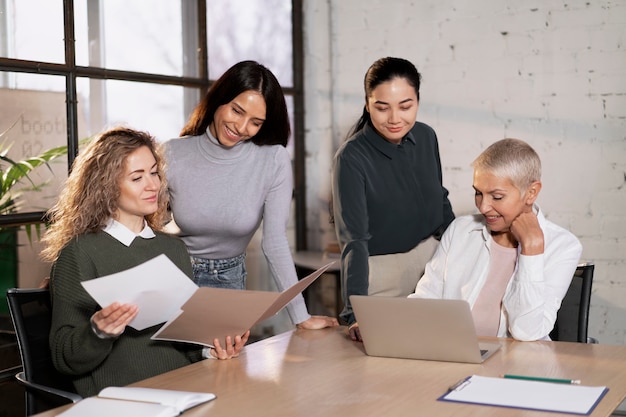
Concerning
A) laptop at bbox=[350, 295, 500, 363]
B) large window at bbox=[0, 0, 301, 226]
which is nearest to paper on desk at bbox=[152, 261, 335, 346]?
laptop at bbox=[350, 295, 500, 363]

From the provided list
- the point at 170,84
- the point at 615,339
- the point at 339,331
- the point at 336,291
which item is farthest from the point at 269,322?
the point at 339,331

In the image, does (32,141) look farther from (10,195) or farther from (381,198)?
(381,198)

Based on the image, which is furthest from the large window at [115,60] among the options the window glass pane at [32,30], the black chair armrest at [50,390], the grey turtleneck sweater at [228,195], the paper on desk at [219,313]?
the paper on desk at [219,313]

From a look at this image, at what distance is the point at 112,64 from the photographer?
3.29 metres

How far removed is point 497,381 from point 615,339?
208cm

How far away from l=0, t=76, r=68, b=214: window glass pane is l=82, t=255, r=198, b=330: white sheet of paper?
1124 millimetres

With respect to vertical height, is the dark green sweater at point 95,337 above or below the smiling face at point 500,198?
below

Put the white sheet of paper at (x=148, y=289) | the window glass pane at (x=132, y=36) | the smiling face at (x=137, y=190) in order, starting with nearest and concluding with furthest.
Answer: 1. the white sheet of paper at (x=148, y=289)
2. the smiling face at (x=137, y=190)
3. the window glass pane at (x=132, y=36)

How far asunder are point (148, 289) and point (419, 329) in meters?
0.61

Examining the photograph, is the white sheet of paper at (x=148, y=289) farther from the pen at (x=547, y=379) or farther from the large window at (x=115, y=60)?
the large window at (x=115, y=60)

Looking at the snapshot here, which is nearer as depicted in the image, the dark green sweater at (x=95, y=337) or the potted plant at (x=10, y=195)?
the dark green sweater at (x=95, y=337)

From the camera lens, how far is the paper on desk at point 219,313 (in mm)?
1873

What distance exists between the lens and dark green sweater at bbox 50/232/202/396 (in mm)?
1921

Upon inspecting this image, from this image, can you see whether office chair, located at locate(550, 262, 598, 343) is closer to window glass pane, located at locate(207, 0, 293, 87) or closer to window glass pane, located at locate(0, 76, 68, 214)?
window glass pane, located at locate(0, 76, 68, 214)
